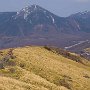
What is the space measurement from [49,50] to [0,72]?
1621 inches

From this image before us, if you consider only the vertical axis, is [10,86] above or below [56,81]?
above

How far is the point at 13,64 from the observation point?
65375 millimetres

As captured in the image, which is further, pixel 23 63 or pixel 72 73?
pixel 72 73

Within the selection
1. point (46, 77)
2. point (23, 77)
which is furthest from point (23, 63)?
point (23, 77)

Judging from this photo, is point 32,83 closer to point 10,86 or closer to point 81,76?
point 10,86

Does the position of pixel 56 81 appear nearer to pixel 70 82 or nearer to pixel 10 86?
pixel 70 82

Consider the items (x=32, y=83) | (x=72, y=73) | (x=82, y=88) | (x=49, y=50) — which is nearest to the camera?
(x=32, y=83)

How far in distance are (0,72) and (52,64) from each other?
60.8 ft

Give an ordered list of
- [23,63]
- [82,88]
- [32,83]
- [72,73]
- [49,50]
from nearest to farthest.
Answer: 1. [32,83]
2. [82,88]
3. [23,63]
4. [72,73]
5. [49,50]

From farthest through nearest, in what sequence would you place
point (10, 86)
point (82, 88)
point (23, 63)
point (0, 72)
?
point (23, 63)
point (82, 88)
point (0, 72)
point (10, 86)

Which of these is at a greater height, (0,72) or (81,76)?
(0,72)

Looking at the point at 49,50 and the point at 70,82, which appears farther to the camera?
the point at 49,50

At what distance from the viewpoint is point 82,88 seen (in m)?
61.8

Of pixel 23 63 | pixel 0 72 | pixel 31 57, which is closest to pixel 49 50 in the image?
pixel 31 57
